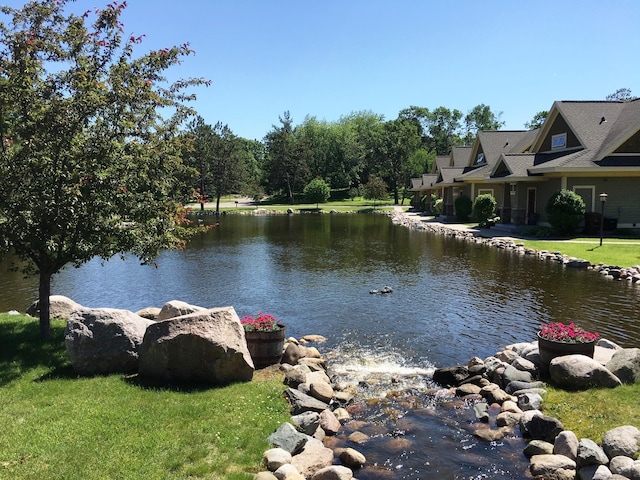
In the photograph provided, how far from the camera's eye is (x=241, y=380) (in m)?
8.61

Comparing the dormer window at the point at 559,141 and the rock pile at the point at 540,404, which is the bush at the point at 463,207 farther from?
the rock pile at the point at 540,404

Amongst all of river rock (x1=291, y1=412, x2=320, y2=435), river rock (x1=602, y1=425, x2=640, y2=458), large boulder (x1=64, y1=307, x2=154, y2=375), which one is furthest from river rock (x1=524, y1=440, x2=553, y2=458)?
large boulder (x1=64, y1=307, x2=154, y2=375)

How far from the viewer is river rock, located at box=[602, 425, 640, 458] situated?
6.09 meters

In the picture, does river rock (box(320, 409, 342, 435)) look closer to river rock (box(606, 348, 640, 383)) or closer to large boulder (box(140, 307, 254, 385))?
large boulder (box(140, 307, 254, 385))

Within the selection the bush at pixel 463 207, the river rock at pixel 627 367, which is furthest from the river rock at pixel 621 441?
the bush at pixel 463 207

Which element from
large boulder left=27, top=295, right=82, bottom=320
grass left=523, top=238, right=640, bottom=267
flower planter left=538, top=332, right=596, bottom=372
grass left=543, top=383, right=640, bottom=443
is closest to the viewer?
grass left=543, top=383, right=640, bottom=443

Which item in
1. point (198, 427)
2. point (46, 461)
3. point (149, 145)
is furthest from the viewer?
point (149, 145)

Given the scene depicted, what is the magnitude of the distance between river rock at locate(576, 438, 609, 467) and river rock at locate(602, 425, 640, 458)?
104mm

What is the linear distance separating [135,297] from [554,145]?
29791mm

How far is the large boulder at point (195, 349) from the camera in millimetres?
8070

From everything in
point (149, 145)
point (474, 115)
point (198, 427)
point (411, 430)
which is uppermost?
point (474, 115)

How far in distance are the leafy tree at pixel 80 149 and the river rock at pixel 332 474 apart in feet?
18.7

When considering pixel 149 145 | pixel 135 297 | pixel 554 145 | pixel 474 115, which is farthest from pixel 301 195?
pixel 149 145

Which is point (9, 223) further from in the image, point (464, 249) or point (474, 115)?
A: point (474, 115)
